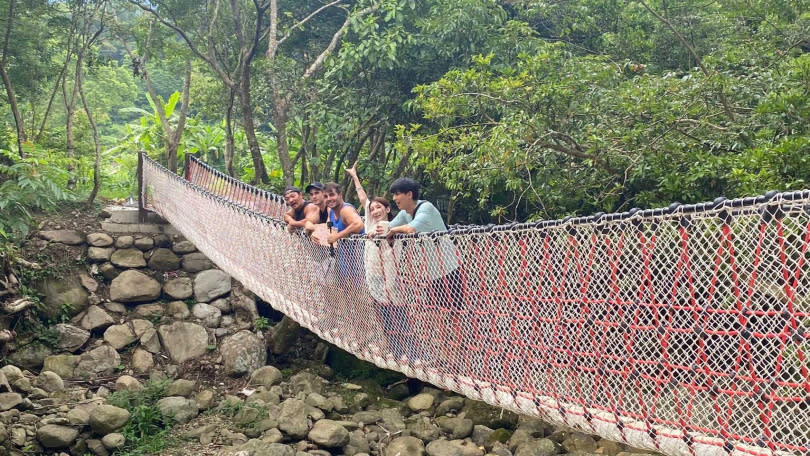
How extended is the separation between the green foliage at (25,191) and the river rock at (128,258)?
549mm

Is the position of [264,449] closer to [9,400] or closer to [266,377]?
[266,377]

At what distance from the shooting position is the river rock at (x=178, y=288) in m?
5.72

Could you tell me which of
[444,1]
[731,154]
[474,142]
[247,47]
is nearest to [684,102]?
[731,154]

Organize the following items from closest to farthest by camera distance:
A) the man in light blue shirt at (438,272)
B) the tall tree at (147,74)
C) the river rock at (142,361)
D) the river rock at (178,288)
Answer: the man in light blue shirt at (438,272)
the river rock at (142,361)
the river rock at (178,288)
the tall tree at (147,74)

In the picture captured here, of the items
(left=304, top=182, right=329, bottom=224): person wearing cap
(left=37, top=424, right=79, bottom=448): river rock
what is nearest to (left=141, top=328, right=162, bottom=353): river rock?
(left=37, top=424, right=79, bottom=448): river rock

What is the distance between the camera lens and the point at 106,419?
3.97 metres

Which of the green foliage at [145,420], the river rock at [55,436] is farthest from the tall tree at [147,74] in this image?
the river rock at [55,436]

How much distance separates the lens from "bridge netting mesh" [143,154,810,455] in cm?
208

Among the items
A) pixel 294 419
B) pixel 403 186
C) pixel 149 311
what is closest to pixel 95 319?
pixel 149 311

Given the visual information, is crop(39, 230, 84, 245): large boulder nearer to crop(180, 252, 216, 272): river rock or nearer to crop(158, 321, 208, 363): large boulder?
crop(180, 252, 216, 272): river rock

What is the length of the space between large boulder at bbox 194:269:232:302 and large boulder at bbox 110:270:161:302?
0.94 ft

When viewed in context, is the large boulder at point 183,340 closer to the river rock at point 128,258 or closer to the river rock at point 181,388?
the river rock at point 181,388

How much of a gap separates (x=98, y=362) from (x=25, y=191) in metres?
1.23

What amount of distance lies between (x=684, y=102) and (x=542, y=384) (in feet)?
6.79
